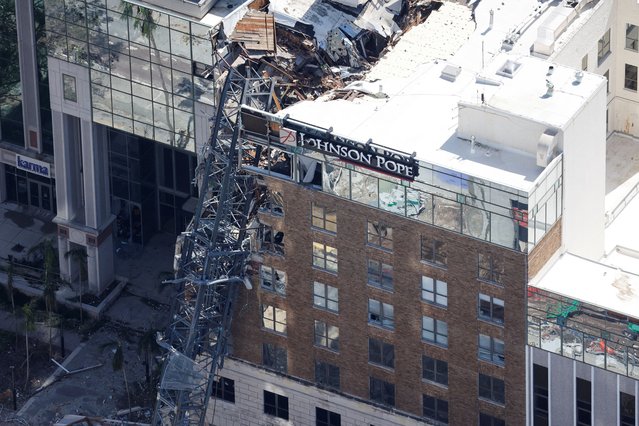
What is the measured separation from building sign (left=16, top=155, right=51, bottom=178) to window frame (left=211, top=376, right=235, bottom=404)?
2379cm

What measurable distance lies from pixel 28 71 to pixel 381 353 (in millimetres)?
37106

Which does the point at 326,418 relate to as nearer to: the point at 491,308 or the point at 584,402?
the point at 491,308

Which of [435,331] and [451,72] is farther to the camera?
[451,72]

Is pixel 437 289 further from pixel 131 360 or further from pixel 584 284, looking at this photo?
pixel 131 360

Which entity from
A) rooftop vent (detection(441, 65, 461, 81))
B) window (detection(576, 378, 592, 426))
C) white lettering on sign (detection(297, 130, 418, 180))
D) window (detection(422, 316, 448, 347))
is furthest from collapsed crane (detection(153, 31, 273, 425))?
window (detection(576, 378, 592, 426))

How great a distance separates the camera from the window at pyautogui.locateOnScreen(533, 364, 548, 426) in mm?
134375

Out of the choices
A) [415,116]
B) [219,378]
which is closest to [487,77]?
[415,116]

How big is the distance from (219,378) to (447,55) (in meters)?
25.6

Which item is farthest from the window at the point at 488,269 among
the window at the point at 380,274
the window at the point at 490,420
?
the window at the point at 490,420

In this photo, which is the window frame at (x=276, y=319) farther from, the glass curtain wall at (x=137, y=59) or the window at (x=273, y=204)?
the glass curtain wall at (x=137, y=59)

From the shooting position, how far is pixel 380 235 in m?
136

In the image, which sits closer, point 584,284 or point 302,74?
point 584,284

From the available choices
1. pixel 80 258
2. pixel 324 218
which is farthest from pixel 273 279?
pixel 80 258

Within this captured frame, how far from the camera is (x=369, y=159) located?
5241 inches
